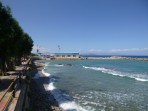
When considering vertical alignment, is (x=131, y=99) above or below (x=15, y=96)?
below

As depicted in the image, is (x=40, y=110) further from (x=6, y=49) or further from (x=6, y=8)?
(x=6, y=8)

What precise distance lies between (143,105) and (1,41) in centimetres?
1525

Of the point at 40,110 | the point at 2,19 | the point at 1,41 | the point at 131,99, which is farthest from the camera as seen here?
the point at 131,99

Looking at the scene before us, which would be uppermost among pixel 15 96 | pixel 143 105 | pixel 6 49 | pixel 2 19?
pixel 2 19

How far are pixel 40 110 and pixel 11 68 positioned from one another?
1972 cm

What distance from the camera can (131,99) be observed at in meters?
24.9

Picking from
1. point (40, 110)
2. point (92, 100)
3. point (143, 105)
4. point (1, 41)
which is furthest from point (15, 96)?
point (143, 105)

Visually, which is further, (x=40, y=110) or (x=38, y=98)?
(x=38, y=98)

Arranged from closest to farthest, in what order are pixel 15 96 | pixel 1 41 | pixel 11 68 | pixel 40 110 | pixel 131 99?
1. pixel 15 96
2. pixel 40 110
3. pixel 1 41
4. pixel 131 99
5. pixel 11 68

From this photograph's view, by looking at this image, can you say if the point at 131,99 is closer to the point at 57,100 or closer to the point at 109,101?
the point at 109,101

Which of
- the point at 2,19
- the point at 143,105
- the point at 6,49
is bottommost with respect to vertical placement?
the point at 143,105

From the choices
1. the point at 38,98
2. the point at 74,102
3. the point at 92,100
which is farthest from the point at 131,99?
the point at 38,98

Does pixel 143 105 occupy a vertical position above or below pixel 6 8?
below

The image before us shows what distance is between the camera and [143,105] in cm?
2241
